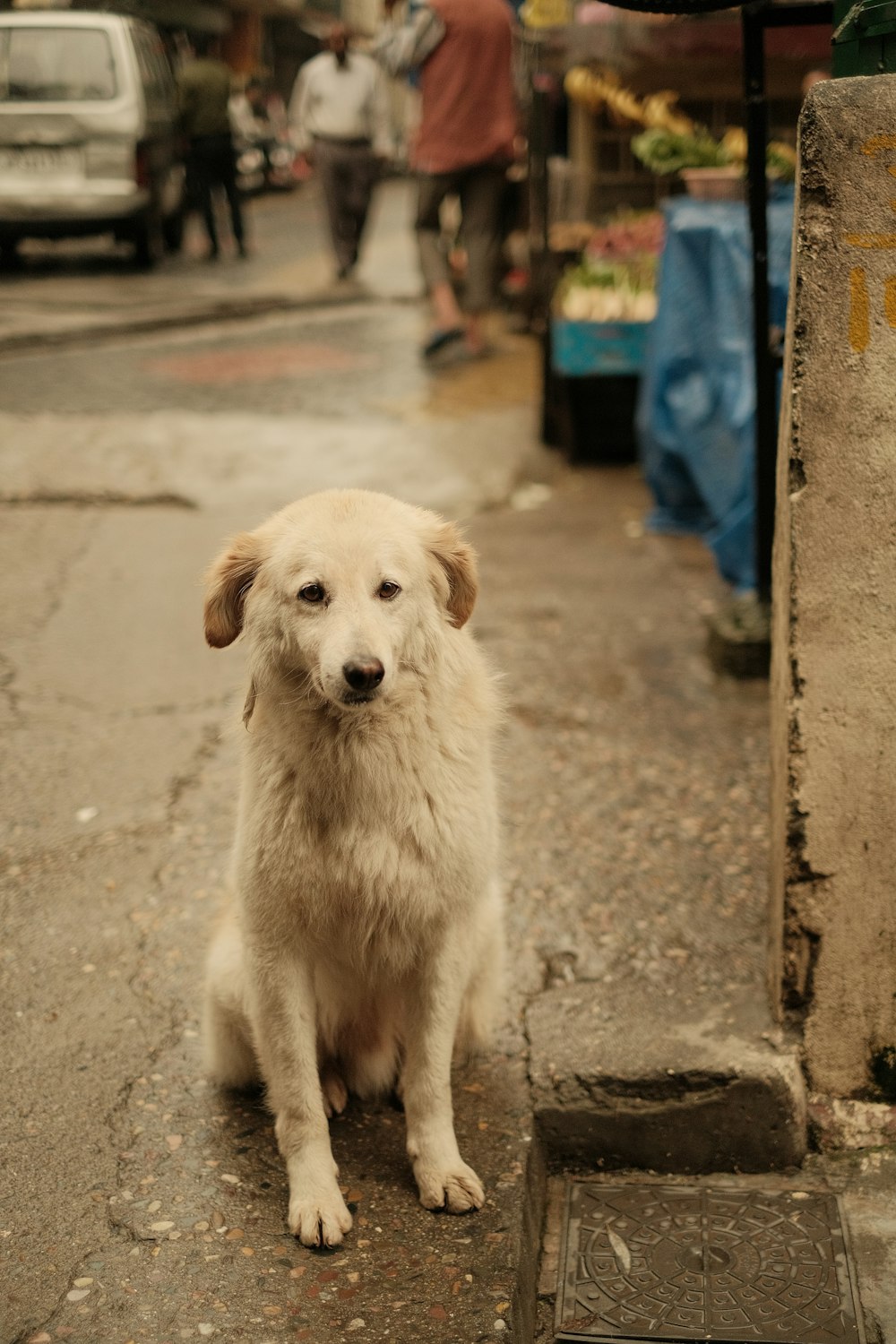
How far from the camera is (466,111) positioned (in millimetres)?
9117

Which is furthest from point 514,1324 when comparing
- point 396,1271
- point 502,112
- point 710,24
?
point 502,112

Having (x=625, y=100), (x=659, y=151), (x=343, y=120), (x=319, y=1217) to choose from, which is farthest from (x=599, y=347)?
(x=343, y=120)

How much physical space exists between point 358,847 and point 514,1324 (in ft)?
2.84

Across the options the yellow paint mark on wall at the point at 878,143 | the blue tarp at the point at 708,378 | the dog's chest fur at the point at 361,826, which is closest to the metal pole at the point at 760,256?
the blue tarp at the point at 708,378

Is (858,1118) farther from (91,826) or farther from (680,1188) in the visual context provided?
(91,826)

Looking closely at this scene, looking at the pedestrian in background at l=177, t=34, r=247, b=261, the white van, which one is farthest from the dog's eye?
the pedestrian in background at l=177, t=34, r=247, b=261

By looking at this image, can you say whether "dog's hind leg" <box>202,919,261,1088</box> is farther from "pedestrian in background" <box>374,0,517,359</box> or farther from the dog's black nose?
"pedestrian in background" <box>374,0,517,359</box>

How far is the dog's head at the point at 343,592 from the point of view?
87.9 inches

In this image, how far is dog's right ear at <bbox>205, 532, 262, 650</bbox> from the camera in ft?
7.98

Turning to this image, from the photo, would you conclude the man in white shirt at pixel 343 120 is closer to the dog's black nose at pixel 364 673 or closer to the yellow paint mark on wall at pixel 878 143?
the yellow paint mark on wall at pixel 878 143

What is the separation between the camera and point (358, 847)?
2400 mm

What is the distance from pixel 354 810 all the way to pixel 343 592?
1.36ft

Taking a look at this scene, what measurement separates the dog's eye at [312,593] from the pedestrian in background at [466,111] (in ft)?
25.2

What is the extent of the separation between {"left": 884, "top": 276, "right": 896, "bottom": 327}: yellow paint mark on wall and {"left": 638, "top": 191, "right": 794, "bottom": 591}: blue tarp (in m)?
2.58
